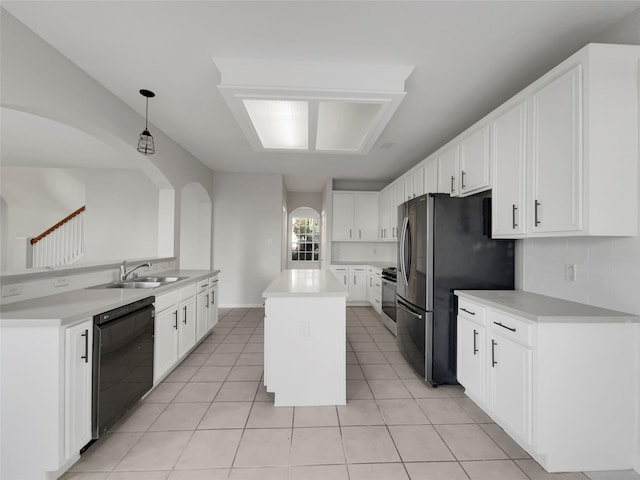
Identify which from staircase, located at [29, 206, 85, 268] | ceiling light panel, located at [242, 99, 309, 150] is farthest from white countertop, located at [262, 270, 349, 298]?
staircase, located at [29, 206, 85, 268]

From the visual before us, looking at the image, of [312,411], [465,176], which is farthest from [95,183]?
[465,176]

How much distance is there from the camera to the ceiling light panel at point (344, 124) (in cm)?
261

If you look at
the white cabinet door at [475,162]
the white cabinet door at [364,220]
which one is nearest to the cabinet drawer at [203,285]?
the white cabinet door at [475,162]

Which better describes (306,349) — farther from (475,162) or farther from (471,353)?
(475,162)

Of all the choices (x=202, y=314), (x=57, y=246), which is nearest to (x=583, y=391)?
(x=202, y=314)

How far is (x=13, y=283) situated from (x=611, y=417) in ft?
12.3

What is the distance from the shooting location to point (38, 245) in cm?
543

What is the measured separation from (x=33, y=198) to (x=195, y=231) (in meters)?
3.93

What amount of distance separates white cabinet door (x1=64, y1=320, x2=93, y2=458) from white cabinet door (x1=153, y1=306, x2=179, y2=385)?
738 mm

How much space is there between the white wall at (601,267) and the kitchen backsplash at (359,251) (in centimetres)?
402

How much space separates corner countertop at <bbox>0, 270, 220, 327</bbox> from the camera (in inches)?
58.7

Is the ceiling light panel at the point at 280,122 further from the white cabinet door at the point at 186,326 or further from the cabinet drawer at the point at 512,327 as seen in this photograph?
the cabinet drawer at the point at 512,327

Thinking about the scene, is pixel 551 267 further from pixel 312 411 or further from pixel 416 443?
pixel 312 411

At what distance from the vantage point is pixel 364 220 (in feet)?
19.7
